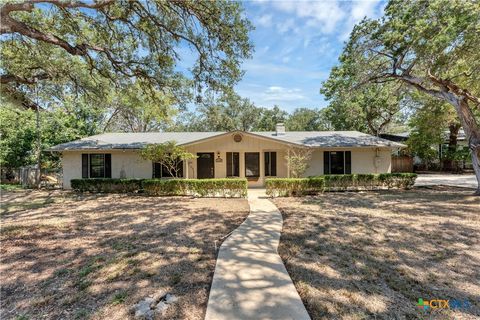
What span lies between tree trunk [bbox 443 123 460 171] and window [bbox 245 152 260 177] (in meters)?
18.6

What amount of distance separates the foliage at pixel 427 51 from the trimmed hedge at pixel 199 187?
8.01 metres

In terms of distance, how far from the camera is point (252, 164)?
15609 mm

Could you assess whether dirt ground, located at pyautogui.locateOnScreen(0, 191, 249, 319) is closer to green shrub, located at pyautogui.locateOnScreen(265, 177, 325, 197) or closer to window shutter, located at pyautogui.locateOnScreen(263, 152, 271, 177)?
green shrub, located at pyautogui.locateOnScreen(265, 177, 325, 197)

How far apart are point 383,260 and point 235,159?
452 inches

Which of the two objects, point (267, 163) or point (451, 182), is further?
point (451, 182)

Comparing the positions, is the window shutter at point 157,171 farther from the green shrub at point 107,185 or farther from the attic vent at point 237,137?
the attic vent at point 237,137

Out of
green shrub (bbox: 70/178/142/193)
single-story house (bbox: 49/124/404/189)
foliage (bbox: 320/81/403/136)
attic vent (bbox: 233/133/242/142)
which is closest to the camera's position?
green shrub (bbox: 70/178/142/193)

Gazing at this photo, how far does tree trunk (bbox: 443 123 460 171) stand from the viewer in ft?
74.2

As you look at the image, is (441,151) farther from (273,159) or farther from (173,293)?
(173,293)

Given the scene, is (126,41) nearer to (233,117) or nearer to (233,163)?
(233,163)

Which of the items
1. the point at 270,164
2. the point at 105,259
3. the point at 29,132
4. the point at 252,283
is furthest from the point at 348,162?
the point at 29,132

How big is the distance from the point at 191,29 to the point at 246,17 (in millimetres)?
2229

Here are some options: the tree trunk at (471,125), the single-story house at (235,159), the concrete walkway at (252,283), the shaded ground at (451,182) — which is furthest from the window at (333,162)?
the concrete walkway at (252,283)

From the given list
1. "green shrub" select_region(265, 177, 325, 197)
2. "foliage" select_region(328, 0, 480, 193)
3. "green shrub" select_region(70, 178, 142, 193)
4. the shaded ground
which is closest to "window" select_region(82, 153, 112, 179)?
"green shrub" select_region(70, 178, 142, 193)
